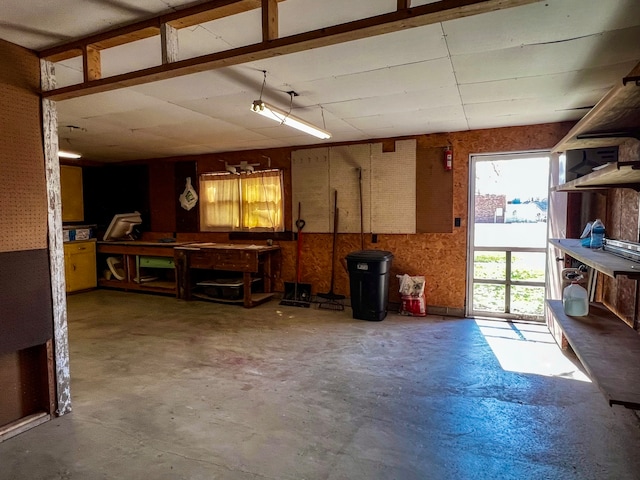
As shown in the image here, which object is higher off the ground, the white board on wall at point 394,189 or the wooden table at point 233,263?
the white board on wall at point 394,189

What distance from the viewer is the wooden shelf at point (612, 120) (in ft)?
5.41

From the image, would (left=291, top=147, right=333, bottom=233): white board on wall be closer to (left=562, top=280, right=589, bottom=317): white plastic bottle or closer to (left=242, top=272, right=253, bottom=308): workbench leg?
(left=242, top=272, right=253, bottom=308): workbench leg

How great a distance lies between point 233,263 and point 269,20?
4376 millimetres

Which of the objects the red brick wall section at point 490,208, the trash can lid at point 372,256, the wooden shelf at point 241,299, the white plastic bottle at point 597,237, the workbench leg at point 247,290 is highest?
the red brick wall section at point 490,208

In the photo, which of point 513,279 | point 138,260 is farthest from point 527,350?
point 138,260

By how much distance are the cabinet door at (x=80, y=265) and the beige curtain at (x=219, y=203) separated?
223 cm

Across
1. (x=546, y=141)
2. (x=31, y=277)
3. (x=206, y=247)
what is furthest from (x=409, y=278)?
(x=31, y=277)

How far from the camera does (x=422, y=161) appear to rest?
5.20 meters

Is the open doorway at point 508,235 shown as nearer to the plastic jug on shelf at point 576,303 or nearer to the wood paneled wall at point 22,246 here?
the plastic jug on shelf at point 576,303

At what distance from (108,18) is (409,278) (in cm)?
428

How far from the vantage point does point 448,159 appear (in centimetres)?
501

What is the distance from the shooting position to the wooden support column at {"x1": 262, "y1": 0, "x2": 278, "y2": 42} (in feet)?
5.70

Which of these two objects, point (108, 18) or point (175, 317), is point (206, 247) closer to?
point (175, 317)

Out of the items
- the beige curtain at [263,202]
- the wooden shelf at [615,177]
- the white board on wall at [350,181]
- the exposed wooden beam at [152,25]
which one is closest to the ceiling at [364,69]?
the exposed wooden beam at [152,25]
